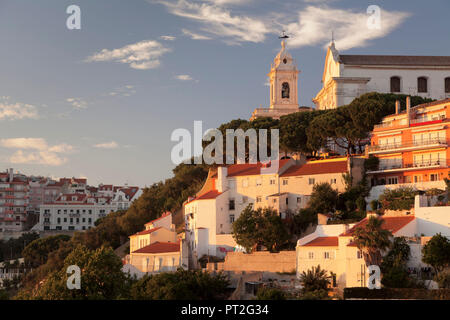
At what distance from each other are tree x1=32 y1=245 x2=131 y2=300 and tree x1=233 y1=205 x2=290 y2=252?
12383mm

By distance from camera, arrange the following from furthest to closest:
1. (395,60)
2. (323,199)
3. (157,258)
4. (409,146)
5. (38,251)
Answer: (38,251) < (395,60) < (409,146) < (157,258) < (323,199)

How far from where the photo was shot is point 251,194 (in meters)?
73.6

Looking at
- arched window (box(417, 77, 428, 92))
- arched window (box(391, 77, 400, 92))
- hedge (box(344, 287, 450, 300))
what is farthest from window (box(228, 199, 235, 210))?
arched window (box(417, 77, 428, 92))

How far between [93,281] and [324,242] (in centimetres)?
1900

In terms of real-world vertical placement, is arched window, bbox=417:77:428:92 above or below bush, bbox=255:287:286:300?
above

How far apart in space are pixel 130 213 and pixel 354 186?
3991 centimetres

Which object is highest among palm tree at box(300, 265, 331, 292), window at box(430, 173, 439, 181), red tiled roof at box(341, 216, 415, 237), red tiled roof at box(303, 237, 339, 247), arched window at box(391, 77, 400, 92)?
arched window at box(391, 77, 400, 92)

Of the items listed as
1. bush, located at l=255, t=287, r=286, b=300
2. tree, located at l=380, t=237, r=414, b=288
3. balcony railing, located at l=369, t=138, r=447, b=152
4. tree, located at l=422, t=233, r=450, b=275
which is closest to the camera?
bush, located at l=255, t=287, r=286, b=300

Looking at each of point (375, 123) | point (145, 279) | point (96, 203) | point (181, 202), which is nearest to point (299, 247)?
point (145, 279)

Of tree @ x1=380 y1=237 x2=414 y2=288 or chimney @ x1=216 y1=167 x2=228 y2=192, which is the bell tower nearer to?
chimney @ x1=216 y1=167 x2=228 y2=192

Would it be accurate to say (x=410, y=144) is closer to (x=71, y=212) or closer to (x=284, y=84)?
(x=284, y=84)

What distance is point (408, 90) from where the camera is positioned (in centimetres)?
9612

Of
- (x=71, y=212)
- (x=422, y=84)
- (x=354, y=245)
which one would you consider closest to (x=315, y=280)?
(x=354, y=245)

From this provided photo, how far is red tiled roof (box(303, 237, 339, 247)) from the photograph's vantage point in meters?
57.6
